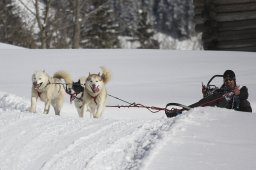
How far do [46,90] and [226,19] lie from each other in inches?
315

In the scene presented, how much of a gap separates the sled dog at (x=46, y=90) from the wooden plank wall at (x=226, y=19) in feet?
23.1

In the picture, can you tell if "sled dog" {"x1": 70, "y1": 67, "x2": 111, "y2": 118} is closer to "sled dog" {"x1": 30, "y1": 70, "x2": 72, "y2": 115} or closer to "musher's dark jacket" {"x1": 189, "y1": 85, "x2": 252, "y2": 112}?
"sled dog" {"x1": 30, "y1": 70, "x2": 72, "y2": 115}

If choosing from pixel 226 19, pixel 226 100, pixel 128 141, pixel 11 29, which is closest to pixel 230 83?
pixel 226 100

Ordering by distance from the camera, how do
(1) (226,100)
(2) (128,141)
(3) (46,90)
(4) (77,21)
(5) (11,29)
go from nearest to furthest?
(2) (128,141), (1) (226,100), (3) (46,90), (4) (77,21), (5) (11,29)

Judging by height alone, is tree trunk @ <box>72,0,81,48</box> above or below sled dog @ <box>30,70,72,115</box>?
above

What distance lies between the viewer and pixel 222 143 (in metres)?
4.52

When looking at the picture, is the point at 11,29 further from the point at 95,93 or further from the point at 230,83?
the point at 230,83

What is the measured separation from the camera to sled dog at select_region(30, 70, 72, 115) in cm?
749

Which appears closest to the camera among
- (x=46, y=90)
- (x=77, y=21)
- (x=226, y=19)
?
(x=46, y=90)

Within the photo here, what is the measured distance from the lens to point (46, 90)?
7590 millimetres

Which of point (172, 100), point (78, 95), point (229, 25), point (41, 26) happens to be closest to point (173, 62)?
point (229, 25)

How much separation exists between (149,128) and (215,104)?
5.47ft

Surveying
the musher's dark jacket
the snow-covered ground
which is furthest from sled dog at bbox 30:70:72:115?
the musher's dark jacket

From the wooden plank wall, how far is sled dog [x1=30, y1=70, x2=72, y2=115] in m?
7.04
